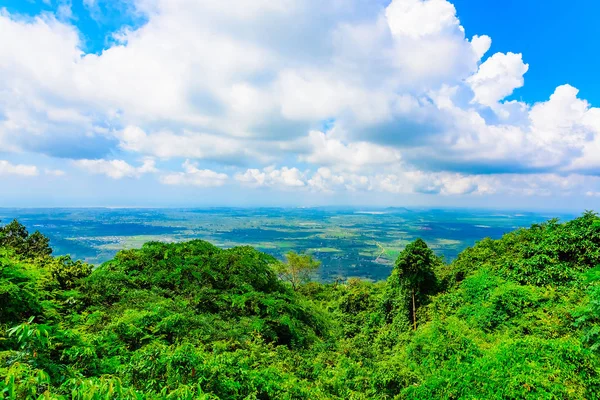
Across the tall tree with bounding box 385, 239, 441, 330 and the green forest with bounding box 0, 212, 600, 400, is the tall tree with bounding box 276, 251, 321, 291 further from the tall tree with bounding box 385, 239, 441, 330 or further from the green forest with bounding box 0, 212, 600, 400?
the tall tree with bounding box 385, 239, 441, 330

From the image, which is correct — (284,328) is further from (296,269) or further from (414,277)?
(296,269)

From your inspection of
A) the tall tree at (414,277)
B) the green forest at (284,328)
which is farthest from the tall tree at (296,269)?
the tall tree at (414,277)

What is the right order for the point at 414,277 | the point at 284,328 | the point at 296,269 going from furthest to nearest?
the point at 296,269, the point at 414,277, the point at 284,328

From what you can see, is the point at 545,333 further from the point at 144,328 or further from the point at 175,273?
the point at 175,273

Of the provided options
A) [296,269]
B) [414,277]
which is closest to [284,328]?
[414,277]

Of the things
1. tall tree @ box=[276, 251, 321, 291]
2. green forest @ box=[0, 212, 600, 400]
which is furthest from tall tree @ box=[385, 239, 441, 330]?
tall tree @ box=[276, 251, 321, 291]

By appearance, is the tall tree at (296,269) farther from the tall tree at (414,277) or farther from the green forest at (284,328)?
the tall tree at (414,277)

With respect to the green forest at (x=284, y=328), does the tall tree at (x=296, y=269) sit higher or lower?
lower
